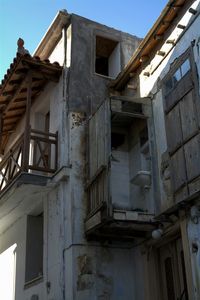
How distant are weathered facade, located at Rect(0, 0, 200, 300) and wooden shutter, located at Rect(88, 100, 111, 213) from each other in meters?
0.04

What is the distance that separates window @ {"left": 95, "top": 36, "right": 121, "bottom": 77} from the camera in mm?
13359

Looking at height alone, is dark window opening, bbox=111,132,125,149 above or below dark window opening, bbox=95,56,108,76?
below

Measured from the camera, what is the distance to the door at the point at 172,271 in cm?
890

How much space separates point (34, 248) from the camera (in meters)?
12.3

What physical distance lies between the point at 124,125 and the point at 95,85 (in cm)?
151

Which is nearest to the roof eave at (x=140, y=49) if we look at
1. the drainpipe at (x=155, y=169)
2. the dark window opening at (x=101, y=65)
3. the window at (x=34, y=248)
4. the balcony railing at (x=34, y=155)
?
the drainpipe at (x=155, y=169)

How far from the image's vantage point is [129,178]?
1104 cm

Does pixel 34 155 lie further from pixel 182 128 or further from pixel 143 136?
pixel 182 128

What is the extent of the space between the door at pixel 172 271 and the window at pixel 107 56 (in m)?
5.81

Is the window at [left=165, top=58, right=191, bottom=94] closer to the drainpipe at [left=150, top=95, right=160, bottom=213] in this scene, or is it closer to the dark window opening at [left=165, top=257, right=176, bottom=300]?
the drainpipe at [left=150, top=95, right=160, bottom=213]

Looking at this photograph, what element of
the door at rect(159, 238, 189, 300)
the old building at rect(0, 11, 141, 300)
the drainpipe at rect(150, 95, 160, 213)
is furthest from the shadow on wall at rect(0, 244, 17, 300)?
the drainpipe at rect(150, 95, 160, 213)

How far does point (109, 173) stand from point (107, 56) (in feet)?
18.9

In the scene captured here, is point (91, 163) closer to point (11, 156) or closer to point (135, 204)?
point (135, 204)

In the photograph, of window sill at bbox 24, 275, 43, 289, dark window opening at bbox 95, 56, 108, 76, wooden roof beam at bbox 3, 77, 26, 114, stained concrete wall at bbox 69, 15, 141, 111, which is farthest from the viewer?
dark window opening at bbox 95, 56, 108, 76
